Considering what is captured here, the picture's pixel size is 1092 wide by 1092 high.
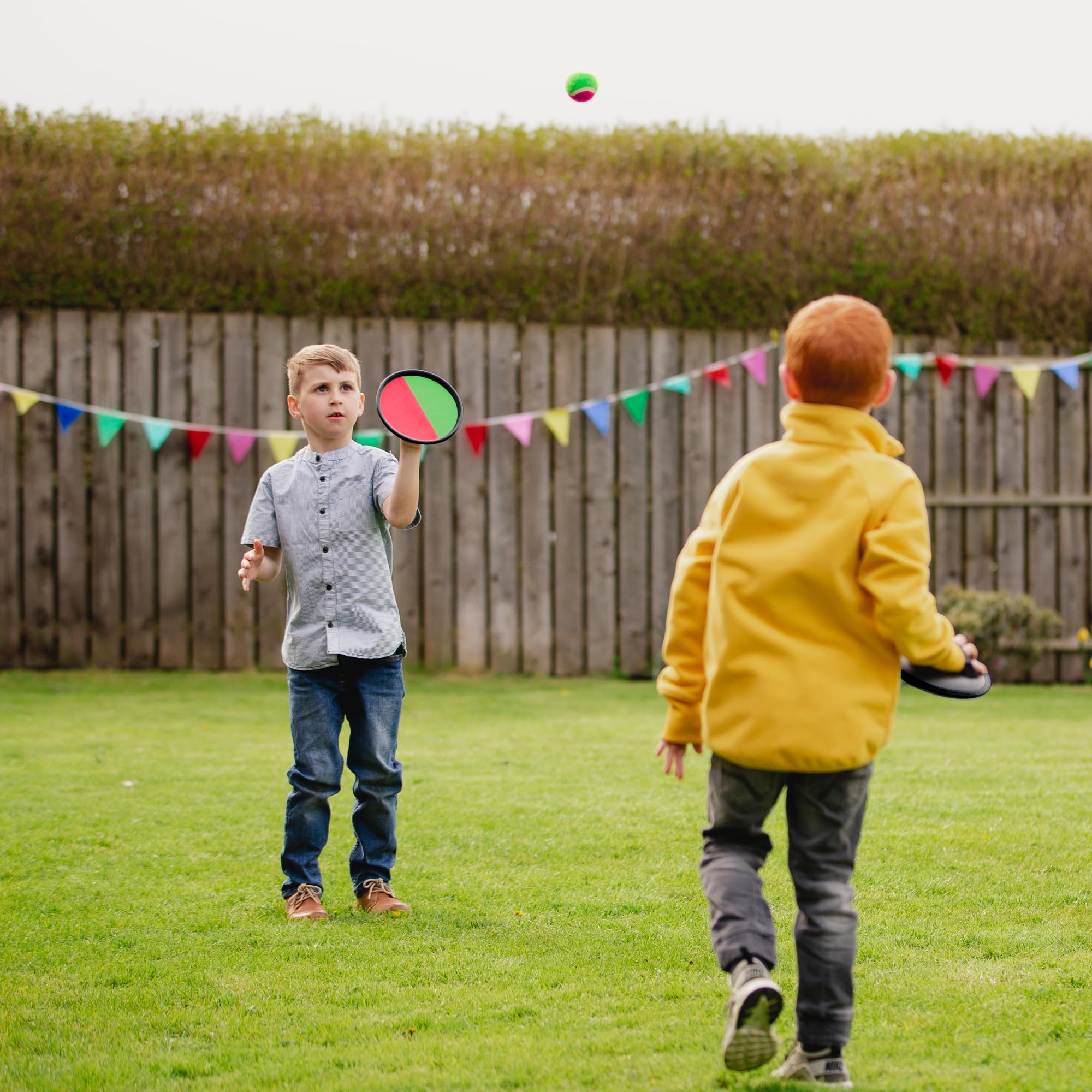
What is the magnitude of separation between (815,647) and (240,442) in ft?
20.0

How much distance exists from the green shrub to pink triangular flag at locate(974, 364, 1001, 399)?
1.36 metres

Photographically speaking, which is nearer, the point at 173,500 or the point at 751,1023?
the point at 751,1023

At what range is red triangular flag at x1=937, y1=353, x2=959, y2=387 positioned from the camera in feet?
28.0

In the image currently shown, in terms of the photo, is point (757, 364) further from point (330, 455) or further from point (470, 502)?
point (330, 455)

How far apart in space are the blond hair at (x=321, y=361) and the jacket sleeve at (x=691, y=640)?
4.69 ft

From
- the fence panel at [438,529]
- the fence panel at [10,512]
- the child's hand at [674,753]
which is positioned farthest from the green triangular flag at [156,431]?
the child's hand at [674,753]

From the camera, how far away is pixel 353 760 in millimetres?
3527

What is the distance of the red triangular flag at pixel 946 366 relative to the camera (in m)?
8.55

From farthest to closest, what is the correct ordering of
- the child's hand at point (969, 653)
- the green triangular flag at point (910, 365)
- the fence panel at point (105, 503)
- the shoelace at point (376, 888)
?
the green triangular flag at point (910, 365) < the fence panel at point (105, 503) < the shoelace at point (376, 888) < the child's hand at point (969, 653)

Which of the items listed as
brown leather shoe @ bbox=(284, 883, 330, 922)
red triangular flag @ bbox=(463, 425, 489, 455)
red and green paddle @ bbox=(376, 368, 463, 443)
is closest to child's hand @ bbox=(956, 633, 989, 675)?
red and green paddle @ bbox=(376, 368, 463, 443)

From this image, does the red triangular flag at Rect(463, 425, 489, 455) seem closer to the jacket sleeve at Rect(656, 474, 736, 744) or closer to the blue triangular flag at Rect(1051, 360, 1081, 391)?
the blue triangular flag at Rect(1051, 360, 1081, 391)

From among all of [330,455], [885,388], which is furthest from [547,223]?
[885,388]

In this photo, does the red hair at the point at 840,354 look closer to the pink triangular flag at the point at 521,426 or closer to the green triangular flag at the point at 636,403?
the pink triangular flag at the point at 521,426

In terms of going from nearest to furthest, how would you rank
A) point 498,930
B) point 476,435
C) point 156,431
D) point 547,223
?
point 498,930 < point 156,431 < point 476,435 < point 547,223
